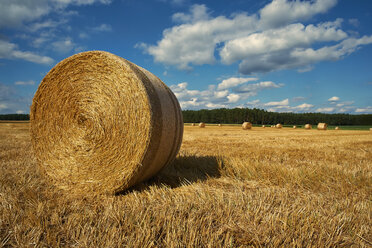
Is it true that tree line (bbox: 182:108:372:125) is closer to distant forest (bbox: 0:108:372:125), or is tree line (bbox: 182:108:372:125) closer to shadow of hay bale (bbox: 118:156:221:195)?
distant forest (bbox: 0:108:372:125)

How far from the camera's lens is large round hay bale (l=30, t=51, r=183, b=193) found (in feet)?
9.63

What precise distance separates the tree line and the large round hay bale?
65.5 m

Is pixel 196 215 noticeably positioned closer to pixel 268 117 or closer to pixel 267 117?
pixel 267 117

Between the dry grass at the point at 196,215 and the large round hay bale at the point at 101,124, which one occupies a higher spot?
the large round hay bale at the point at 101,124

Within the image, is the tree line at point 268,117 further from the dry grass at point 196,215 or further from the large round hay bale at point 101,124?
the dry grass at point 196,215

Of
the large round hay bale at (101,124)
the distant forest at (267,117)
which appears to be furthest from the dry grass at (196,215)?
the distant forest at (267,117)

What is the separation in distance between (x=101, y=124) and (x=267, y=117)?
73044mm

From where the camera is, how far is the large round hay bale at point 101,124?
2.94 meters

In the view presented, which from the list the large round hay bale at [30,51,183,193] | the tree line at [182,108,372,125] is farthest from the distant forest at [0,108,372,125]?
the large round hay bale at [30,51,183,193]

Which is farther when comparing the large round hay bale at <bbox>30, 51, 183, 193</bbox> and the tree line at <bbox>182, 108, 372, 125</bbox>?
the tree line at <bbox>182, 108, 372, 125</bbox>

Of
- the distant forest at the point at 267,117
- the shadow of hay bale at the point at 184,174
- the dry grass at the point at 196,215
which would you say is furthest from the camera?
the distant forest at the point at 267,117

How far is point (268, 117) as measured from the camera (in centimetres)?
7069

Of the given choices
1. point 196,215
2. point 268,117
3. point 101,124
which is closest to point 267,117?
point 268,117

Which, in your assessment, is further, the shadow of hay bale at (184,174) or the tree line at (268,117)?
the tree line at (268,117)
